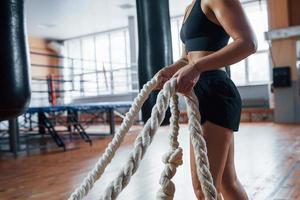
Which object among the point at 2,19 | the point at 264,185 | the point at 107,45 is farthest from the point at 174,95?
the point at 107,45

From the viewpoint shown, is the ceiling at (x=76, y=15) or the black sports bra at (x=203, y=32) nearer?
the black sports bra at (x=203, y=32)

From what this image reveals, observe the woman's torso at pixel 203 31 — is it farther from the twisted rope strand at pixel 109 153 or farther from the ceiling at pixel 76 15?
the ceiling at pixel 76 15

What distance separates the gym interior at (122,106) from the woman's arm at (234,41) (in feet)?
0.47

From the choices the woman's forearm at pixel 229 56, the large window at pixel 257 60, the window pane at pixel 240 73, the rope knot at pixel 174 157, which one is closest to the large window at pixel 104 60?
the large window at pixel 257 60

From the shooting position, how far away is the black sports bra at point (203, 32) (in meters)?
1.00

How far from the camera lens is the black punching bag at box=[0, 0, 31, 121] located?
1.56 m

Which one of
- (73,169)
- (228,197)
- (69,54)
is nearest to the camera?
(228,197)

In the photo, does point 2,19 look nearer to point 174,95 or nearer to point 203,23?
point 203,23

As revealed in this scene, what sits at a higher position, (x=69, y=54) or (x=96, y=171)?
(x=69, y=54)

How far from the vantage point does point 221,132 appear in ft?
3.28

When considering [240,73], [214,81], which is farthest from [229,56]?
[240,73]

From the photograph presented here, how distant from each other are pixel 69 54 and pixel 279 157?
32.7 ft

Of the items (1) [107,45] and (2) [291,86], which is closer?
(2) [291,86]

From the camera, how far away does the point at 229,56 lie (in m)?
0.86
